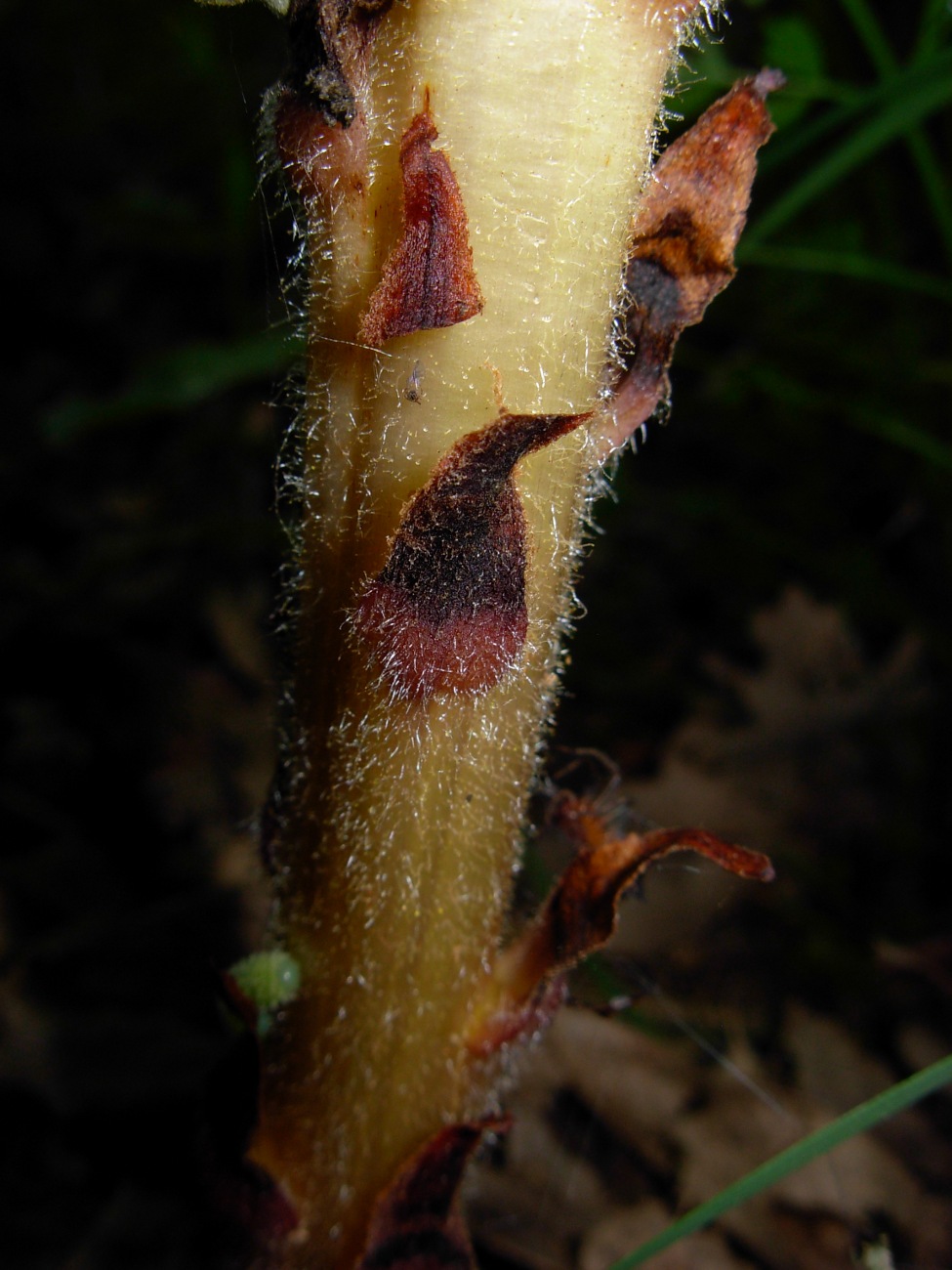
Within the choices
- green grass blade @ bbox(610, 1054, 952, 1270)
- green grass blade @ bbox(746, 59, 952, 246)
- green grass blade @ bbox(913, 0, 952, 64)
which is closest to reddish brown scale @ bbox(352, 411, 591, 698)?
green grass blade @ bbox(610, 1054, 952, 1270)

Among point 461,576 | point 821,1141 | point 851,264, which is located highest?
point 461,576

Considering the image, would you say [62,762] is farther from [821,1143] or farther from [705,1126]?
[821,1143]

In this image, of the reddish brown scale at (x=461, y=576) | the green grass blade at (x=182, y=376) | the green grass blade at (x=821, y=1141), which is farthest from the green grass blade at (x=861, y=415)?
the reddish brown scale at (x=461, y=576)

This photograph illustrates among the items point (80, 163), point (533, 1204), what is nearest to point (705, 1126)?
point (533, 1204)

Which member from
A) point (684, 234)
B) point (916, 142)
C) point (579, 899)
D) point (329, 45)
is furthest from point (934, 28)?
point (579, 899)

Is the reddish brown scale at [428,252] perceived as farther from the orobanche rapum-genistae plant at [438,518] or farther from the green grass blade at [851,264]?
the green grass blade at [851,264]

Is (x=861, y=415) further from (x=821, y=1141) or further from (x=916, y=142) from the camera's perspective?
(x=821, y=1141)

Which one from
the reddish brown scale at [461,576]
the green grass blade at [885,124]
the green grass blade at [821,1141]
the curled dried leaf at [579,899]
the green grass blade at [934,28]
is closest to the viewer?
the reddish brown scale at [461,576]

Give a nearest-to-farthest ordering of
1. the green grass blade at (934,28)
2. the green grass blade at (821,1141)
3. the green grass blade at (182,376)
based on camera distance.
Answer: the green grass blade at (821,1141), the green grass blade at (934,28), the green grass blade at (182,376)
